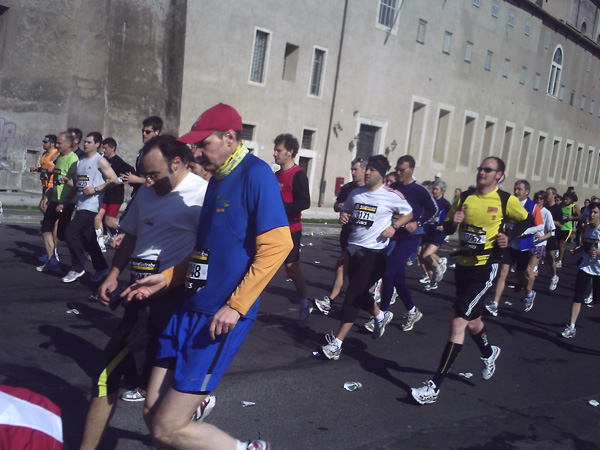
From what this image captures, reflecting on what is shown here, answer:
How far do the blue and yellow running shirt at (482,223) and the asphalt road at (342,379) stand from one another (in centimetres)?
125

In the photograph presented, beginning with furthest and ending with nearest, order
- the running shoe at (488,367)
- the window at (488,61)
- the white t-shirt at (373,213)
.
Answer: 1. the window at (488,61)
2. the white t-shirt at (373,213)
3. the running shoe at (488,367)

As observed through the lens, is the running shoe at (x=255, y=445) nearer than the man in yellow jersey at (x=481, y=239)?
Yes

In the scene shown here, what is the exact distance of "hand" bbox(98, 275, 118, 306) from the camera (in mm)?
3883

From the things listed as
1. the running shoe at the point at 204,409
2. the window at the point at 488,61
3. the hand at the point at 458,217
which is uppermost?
the window at the point at 488,61

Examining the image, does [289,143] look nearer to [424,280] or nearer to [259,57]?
[424,280]

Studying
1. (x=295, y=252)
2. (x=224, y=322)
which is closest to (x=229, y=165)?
(x=224, y=322)

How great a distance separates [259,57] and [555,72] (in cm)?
3039

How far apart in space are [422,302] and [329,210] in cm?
1923

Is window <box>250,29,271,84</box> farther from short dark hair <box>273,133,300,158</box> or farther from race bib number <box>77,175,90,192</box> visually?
short dark hair <box>273,133,300,158</box>

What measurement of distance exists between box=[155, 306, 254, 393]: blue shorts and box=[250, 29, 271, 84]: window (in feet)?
80.2

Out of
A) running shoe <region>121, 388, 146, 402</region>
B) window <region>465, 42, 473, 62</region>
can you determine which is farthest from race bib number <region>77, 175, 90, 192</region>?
window <region>465, 42, 473, 62</region>

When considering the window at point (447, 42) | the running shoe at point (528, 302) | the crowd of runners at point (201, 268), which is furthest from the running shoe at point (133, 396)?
the window at point (447, 42)

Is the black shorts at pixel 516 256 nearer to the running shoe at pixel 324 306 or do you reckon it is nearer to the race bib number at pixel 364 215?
the running shoe at pixel 324 306

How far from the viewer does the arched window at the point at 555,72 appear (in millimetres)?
48562
